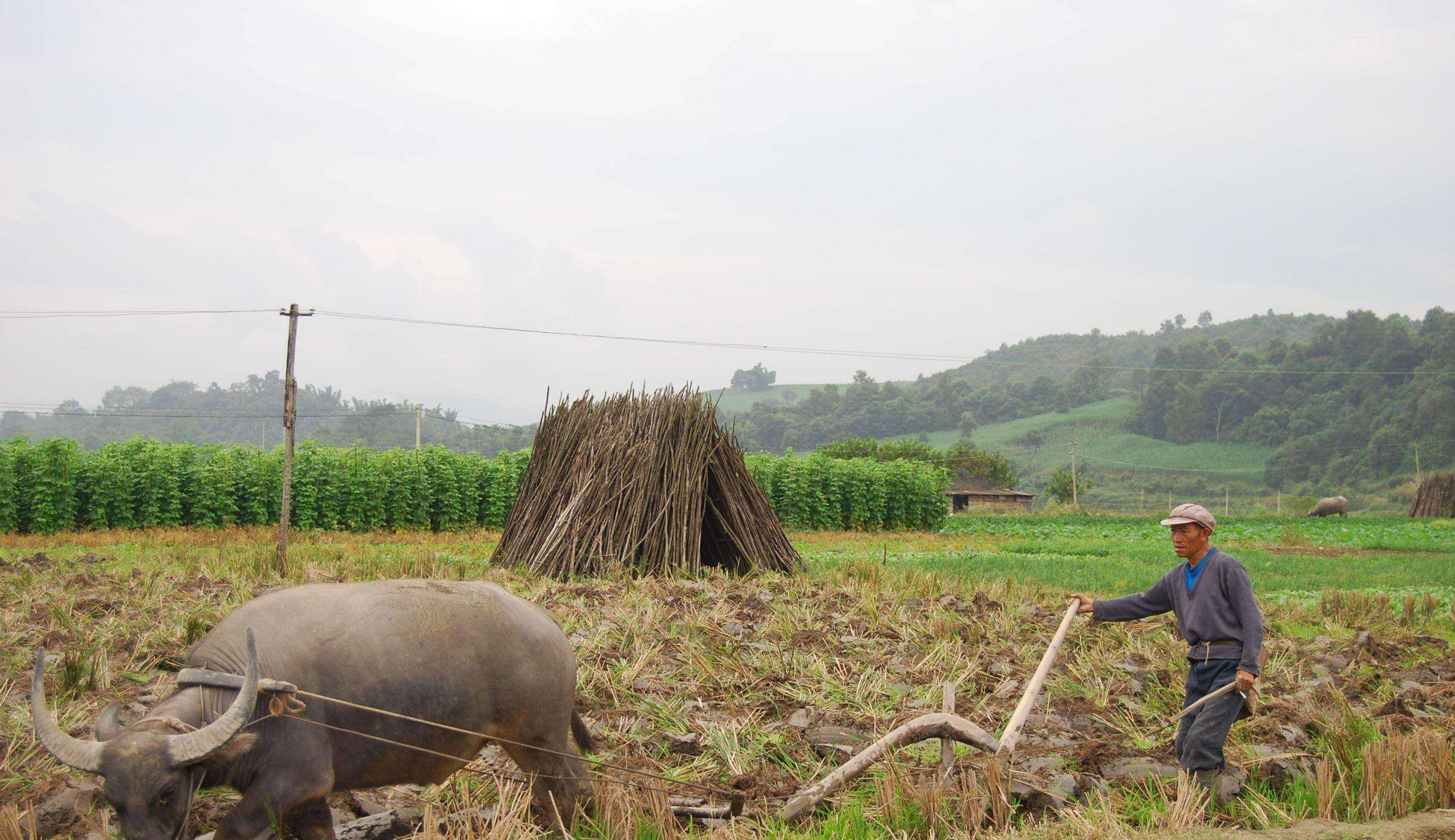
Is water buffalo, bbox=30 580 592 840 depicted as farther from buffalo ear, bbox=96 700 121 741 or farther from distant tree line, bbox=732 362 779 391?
distant tree line, bbox=732 362 779 391

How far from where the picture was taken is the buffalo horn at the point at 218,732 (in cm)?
312

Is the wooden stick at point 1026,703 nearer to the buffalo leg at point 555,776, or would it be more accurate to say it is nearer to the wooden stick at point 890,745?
the wooden stick at point 890,745

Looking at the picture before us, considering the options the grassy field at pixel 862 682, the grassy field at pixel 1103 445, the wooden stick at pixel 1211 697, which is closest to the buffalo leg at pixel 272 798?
the grassy field at pixel 862 682

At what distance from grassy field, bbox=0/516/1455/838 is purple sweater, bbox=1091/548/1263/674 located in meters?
0.69

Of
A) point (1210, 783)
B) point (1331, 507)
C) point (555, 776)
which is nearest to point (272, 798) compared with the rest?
point (555, 776)

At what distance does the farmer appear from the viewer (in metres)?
4.70

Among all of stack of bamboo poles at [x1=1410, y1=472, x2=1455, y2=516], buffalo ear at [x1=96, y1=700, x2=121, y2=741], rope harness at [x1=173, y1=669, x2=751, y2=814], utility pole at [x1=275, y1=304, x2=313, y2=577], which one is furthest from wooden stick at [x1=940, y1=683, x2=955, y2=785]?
stack of bamboo poles at [x1=1410, y1=472, x2=1455, y2=516]

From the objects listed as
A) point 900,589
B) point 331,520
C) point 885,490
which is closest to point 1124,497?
point 885,490

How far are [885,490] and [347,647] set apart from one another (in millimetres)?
30521

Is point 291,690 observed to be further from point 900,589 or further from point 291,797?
point 900,589

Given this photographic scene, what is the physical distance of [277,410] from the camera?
91.6 m

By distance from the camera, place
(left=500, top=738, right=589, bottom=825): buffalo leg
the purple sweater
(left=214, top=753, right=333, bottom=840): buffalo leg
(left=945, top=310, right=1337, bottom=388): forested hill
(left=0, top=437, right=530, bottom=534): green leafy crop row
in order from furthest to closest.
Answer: (left=945, top=310, right=1337, bottom=388): forested hill, (left=0, top=437, right=530, bottom=534): green leafy crop row, the purple sweater, (left=500, top=738, right=589, bottom=825): buffalo leg, (left=214, top=753, right=333, bottom=840): buffalo leg

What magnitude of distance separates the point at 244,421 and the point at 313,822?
338 feet

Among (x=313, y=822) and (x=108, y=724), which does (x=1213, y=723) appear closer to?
(x=313, y=822)
